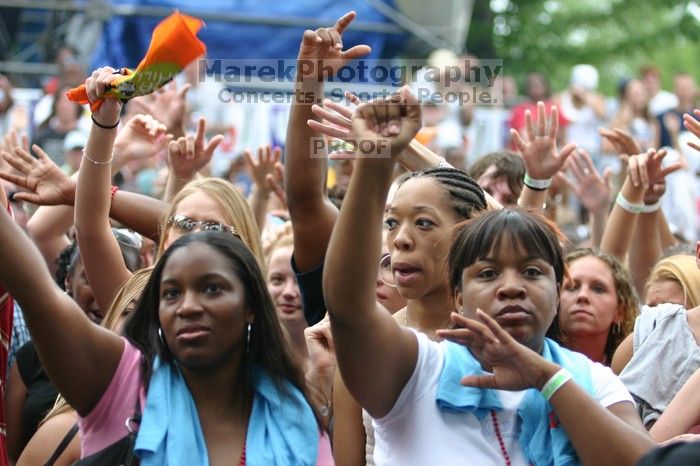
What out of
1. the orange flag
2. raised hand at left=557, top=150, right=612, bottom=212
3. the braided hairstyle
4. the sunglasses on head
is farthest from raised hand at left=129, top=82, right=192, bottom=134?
the braided hairstyle

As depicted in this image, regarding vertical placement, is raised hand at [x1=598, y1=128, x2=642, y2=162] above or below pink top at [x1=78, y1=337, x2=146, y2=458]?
above

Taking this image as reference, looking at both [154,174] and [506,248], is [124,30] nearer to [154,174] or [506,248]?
[154,174]

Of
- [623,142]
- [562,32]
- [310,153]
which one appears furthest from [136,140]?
[562,32]

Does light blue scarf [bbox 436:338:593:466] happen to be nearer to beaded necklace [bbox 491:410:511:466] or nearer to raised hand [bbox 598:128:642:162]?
beaded necklace [bbox 491:410:511:466]

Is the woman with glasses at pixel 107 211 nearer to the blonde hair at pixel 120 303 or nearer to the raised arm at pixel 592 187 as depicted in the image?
the blonde hair at pixel 120 303

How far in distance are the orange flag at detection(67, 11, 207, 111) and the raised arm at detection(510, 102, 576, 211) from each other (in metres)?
1.57

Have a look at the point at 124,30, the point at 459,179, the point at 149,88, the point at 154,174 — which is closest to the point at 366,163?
the point at 459,179

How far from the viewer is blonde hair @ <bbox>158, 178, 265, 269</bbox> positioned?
4.89 metres

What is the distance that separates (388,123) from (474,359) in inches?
28.5

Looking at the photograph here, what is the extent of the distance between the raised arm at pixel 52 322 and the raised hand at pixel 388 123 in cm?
84

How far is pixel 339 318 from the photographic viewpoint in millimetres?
3252

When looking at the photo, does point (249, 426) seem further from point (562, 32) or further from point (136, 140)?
point (562, 32)

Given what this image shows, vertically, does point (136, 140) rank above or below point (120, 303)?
above

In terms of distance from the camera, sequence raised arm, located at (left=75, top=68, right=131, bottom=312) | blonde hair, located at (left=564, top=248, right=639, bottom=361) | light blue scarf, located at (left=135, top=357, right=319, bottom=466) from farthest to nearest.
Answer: blonde hair, located at (left=564, top=248, right=639, bottom=361), raised arm, located at (left=75, top=68, right=131, bottom=312), light blue scarf, located at (left=135, top=357, right=319, bottom=466)
